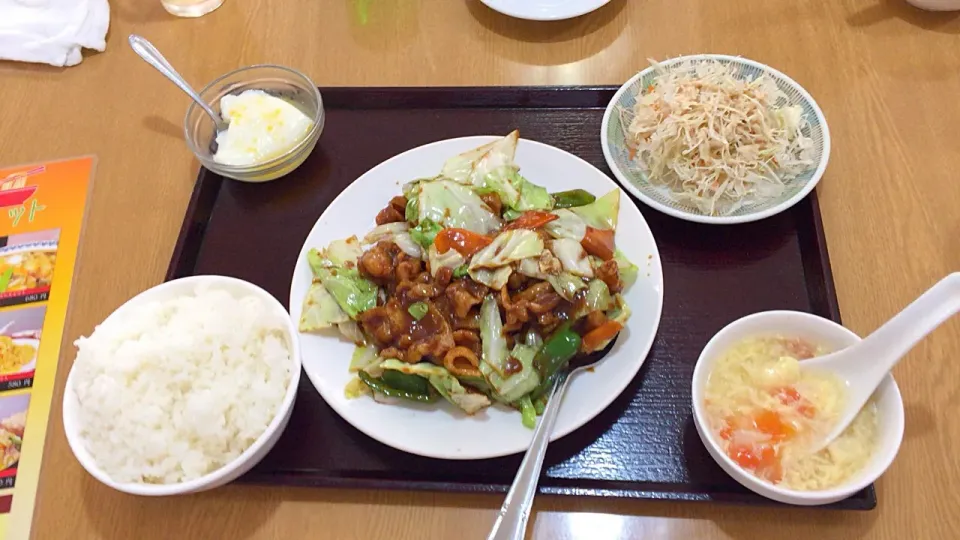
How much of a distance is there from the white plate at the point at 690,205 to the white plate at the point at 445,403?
0.13m

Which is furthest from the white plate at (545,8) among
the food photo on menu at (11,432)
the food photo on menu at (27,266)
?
the food photo on menu at (11,432)

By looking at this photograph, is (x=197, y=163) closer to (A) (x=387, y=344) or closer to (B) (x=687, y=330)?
(A) (x=387, y=344)

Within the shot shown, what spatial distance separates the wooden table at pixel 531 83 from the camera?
152 centimetres

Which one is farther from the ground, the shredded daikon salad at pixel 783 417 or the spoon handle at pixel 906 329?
the spoon handle at pixel 906 329

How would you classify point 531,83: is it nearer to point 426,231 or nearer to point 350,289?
point 426,231

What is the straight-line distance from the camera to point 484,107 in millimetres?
2262

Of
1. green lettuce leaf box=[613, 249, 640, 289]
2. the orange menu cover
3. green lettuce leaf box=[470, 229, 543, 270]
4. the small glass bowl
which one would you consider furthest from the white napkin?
green lettuce leaf box=[613, 249, 640, 289]

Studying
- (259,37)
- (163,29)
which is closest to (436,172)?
(259,37)

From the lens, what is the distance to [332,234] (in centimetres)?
187

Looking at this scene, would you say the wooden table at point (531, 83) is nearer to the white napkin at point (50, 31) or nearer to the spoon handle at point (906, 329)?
the white napkin at point (50, 31)

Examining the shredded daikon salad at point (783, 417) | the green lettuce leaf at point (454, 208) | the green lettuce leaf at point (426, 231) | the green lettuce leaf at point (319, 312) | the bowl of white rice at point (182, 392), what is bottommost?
the bowl of white rice at point (182, 392)

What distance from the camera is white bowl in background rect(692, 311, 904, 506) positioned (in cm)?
129

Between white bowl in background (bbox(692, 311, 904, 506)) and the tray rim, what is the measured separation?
0.50 ft

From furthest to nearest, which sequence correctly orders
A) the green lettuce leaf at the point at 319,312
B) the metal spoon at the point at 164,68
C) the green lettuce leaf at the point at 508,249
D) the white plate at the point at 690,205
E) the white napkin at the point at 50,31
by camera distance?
the white napkin at the point at 50,31, the metal spoon at the point at 164,68, the white plate at the point at 690,205, the green lettuce leaf at the point at 319,312, the green lettuce leaf at the point at 508,249
